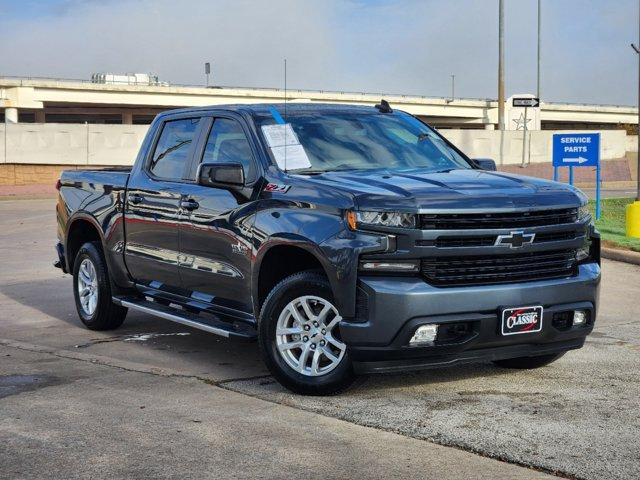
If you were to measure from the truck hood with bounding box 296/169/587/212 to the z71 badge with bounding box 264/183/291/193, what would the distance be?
0.16m

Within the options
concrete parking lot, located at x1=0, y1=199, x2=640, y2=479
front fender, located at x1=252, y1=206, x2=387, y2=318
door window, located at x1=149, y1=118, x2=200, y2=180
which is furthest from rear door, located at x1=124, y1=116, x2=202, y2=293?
front fender, located at x1=252, y1=206, x2=387, y2=318

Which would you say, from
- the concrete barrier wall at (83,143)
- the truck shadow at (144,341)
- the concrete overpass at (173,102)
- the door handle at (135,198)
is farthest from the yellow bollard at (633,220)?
the concrete overpass at (173,102)

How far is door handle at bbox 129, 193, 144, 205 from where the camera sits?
8375 millimetres

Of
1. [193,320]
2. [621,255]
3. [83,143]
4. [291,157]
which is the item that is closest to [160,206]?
[193,320]

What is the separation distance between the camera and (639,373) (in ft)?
23.5

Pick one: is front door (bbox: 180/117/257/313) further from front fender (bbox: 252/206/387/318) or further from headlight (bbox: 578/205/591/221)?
headlight (bbox: 578/205/591/221)

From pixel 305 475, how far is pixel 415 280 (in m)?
1.58

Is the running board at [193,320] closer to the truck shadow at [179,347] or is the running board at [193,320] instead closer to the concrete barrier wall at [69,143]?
the truck shadow at [179,347]

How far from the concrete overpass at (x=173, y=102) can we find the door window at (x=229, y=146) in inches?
2407

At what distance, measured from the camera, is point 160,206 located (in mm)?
8070

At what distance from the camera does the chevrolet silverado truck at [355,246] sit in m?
6.09

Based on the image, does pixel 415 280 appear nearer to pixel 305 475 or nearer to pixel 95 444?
pixel 305 475

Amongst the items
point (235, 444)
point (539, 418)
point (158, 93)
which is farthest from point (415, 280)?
point (158, 93)

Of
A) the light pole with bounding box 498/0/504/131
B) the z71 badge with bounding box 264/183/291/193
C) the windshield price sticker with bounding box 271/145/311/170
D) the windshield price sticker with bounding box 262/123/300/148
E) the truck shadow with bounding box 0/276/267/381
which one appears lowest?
the truck shadow with bounding box 0/276/267/381
